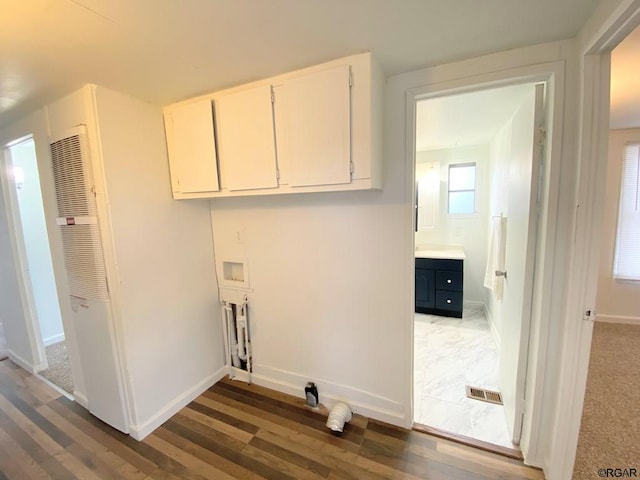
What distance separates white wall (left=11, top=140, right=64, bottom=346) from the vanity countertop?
15.3 ft

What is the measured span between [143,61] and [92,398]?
7.76 feet

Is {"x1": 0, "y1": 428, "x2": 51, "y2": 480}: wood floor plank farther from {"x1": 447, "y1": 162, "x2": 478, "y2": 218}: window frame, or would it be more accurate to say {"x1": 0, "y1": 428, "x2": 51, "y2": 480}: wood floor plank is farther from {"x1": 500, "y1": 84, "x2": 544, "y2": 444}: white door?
{"x1": 447, "y1": 162, "x2": 478, "y2": 218}: window frame

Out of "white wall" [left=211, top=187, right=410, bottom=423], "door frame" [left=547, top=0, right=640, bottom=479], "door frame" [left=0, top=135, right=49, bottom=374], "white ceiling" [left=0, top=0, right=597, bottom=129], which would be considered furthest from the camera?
"door frame" [left=0, top=135, right=49, bottom=374]

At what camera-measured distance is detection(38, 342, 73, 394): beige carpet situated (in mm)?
2477

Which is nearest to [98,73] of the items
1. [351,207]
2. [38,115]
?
[38,115]

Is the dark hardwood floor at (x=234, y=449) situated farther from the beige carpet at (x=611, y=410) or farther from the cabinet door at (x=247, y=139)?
the cabinet door at (x=247, y=139)

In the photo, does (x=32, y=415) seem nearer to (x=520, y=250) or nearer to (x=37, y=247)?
(x=37, y=247)

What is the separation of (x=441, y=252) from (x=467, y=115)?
1.81 m

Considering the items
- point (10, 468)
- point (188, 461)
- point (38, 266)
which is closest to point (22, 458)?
point (10, 468)

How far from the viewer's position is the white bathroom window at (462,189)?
Result: 3836 millimetres

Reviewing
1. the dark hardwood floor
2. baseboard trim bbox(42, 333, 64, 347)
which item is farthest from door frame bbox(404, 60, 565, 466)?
baseboard trim bbox(42, 333, 64, 347)

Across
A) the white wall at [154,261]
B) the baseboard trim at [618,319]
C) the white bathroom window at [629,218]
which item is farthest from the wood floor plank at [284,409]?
the white bathroom window at [629,218]

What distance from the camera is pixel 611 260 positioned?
331 centimetres

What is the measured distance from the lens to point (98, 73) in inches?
58.1
